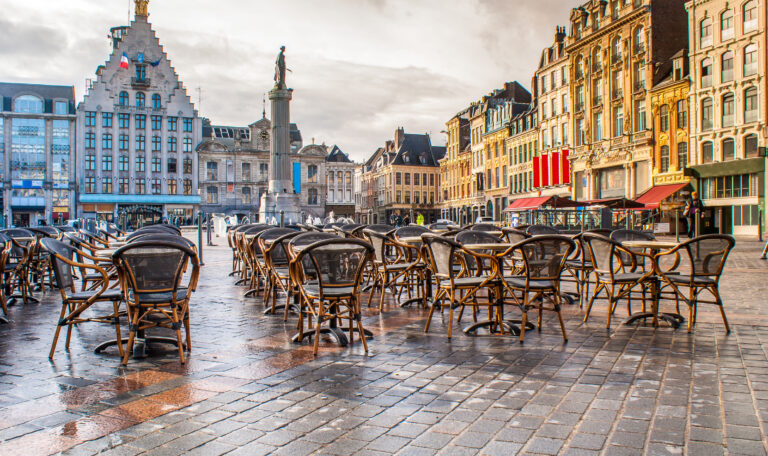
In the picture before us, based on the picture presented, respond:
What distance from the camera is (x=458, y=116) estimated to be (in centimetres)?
7162

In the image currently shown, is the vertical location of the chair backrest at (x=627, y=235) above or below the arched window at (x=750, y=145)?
below

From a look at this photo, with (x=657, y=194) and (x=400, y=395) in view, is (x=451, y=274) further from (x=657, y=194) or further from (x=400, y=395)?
(x=657, y=194)

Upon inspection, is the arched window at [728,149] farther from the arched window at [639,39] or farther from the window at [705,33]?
the arched window at [639,39]

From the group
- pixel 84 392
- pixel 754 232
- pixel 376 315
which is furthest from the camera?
pixel 754 232

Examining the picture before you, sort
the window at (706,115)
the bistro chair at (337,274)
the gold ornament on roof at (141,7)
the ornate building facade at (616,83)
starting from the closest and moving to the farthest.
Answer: the bistro chair at (337,274), the window at (706,115), the ornate building facade at (616,83), the gold ornament on roof at (141,7)

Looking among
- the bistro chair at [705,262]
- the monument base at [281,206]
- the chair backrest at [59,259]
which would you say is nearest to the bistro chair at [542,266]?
the bistro chair at [705,262]

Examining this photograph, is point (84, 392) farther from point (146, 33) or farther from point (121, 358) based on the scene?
point (146, 33)

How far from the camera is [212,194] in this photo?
77.0 meters

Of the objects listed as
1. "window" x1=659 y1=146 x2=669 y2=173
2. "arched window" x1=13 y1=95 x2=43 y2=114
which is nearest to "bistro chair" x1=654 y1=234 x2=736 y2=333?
"window" x1=659 y1=146 x2=669 y2=173

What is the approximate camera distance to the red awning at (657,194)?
34.7 meters

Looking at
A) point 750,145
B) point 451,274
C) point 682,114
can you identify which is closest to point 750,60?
point 750,145

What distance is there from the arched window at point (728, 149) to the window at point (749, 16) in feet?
18.8

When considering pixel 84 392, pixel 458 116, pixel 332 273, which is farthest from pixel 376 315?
pixel 458 116

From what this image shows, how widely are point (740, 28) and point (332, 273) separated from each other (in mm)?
34491
